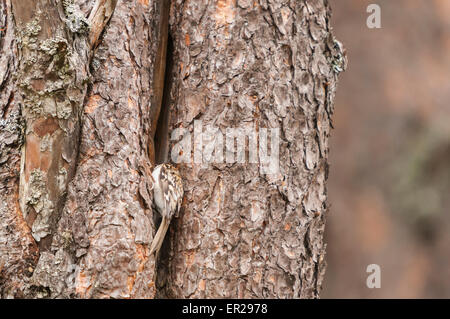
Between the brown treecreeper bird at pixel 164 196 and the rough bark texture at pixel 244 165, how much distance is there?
43 mm

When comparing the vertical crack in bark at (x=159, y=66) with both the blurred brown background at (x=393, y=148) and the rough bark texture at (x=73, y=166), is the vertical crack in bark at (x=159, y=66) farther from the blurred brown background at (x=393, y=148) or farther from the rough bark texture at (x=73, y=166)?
the blurred brown background at (x=393, y=148)

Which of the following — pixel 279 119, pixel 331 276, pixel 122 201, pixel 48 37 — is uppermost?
pixel 48 37

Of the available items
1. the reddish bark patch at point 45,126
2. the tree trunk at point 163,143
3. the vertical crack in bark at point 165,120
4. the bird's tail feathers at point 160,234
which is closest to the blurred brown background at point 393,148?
the tree trunk at point 163,143

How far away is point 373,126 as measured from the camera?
117 inches

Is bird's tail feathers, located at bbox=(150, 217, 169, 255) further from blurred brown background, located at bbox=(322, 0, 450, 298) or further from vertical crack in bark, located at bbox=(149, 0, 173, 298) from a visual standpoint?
blurred brown background, located at bbox=(322, 0, 450, 298)

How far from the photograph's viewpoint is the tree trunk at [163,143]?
4.26 feet

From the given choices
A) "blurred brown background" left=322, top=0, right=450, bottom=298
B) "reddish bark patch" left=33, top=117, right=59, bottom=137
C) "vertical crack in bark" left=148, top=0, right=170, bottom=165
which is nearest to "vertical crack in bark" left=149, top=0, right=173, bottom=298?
"vertical crack in bark" left=148, top=0, right=170, bottom=165

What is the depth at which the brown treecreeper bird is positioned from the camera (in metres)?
1.41

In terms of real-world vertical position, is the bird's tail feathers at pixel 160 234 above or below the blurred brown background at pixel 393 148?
below
